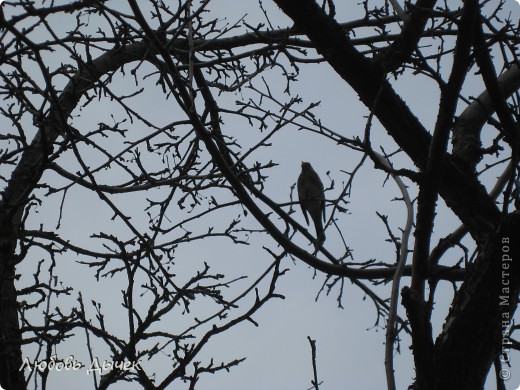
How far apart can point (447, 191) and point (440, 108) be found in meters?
0.75

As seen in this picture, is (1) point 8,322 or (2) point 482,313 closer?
(2) point 482,313

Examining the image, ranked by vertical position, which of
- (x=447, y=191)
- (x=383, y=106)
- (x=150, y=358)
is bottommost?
(x=150, y=358)

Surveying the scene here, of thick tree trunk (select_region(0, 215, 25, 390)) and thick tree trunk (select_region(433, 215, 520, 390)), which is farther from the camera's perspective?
thick tree trunk (select_region(0, 215, 25, 390))

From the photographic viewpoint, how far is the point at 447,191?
2.85 meters

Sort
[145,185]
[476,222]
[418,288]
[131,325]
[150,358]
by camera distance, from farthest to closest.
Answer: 1. [145,185]
2. [150,358]
3. [476,222]
4. [131,325]
5. [418,288]

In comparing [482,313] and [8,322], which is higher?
[8,322]

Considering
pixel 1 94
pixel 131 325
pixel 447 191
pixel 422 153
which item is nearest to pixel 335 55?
pixel 422 153

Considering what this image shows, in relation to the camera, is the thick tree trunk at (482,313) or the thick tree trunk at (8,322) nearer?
the thick tree trunk at (482,313)

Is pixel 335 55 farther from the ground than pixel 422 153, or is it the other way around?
pixel 335 55

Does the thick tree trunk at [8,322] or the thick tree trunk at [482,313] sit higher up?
the thick tree trunk at [8,322]

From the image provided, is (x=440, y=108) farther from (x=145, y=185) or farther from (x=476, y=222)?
(x=145, y=185)

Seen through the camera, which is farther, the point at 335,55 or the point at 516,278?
the point at 335,55

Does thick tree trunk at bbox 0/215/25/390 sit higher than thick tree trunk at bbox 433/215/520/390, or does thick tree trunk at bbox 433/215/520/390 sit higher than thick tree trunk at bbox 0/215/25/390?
thick tree trunk at bbox 0/215/25/390

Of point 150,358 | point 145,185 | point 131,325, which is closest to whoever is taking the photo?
point 131,325
